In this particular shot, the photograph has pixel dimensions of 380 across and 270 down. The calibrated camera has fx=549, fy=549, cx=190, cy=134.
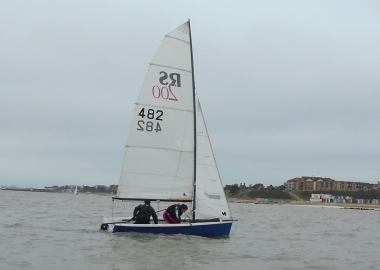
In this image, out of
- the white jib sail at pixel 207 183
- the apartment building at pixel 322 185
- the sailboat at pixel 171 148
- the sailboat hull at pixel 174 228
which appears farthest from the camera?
the apartment building at pixel 322 185

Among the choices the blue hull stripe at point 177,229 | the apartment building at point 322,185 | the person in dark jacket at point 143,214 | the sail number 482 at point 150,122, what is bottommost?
the blue hull stripe at point 177,229

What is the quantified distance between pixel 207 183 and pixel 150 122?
315cm

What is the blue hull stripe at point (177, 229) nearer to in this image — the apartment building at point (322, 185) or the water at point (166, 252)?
the water at point (166, 252)

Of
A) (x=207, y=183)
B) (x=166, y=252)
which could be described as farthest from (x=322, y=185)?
(x=166, y=252)

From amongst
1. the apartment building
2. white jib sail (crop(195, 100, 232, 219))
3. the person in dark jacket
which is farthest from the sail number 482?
the apartment building

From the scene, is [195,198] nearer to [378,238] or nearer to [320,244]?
[320,244]

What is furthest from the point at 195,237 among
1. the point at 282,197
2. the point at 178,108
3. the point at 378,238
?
the point at 282,197

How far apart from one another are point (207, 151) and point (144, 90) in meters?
3.35

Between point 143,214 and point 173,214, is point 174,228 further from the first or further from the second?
point 143,214

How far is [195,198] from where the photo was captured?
2052cm

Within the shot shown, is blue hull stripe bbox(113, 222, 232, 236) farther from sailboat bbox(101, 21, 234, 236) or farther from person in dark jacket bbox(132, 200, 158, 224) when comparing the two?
person in dark jacket bbox(132, 200, 158, 224)

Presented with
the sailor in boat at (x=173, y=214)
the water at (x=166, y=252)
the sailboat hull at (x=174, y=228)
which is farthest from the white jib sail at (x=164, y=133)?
the water at (x=166, y=252)

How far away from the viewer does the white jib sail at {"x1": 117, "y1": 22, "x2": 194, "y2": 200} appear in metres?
→ 20.2

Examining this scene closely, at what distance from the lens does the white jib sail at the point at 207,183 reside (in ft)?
67.2
